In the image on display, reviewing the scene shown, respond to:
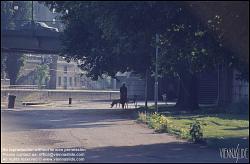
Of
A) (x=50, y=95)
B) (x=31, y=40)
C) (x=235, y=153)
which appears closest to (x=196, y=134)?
(x=235, y=153)

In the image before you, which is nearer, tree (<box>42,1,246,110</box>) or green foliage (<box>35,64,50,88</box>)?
tree (<box>42,1,246,110</box>)

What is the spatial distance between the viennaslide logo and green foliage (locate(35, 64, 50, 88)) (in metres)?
89.0

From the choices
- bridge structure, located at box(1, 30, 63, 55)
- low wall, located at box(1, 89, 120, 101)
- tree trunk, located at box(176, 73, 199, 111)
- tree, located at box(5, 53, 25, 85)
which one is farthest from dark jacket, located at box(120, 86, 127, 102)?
tree, located at box(5, 53, 25, 85)

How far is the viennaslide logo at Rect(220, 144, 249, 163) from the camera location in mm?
15203

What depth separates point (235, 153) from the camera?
625 inches

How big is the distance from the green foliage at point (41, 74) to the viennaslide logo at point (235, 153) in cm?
8901

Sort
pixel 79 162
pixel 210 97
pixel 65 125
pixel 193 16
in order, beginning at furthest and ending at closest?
pixel 210 97 < pixel 65 125 < pixel 193 16 < pixel 79 162

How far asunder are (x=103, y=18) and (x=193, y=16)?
101 inches

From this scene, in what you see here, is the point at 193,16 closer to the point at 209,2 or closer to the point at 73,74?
the point at 209,2

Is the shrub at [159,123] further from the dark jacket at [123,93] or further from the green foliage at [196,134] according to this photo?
the dark jacket at [123,93]

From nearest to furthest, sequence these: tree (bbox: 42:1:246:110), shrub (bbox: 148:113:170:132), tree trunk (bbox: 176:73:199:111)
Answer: tree (bbox: 42:1:246:110), shrub (bbox: 148:113:170:132), tree trunk (bbox: 176:73:199:111)

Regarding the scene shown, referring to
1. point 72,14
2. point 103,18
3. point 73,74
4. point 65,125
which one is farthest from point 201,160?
point 73,74

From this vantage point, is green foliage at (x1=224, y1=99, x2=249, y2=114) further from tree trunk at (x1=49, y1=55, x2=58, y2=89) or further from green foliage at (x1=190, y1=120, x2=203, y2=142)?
tree trunk at (x1=49, y1=55, x2=58, y2=89)

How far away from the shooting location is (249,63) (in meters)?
16.9
